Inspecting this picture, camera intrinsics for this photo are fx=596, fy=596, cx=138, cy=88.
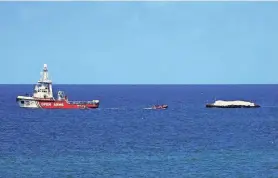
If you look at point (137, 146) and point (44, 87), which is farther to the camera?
point (44, 87)

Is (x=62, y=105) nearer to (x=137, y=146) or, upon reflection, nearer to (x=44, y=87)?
(x=44, y=87)

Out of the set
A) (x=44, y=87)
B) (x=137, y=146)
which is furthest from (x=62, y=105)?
(x=137, y=146)

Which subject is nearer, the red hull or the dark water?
the dark water

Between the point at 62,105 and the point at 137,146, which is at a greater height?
the point at 62,105

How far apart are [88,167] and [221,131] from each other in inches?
1861

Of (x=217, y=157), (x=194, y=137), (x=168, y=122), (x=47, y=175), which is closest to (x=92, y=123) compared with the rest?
(x=168, y=122)

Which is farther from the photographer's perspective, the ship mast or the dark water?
the ship mast

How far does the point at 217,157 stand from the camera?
7425 centimetres

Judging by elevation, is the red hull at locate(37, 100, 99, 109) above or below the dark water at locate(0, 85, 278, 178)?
above

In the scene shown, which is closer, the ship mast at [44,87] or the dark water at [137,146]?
the dark water at [137,146]

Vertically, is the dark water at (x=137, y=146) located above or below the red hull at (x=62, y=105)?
below

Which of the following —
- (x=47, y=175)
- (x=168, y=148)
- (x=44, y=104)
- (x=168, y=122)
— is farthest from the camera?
(x=44, y=104)

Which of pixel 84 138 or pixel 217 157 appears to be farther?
pixel 84 138

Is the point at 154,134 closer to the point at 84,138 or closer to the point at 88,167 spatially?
the point at 84,138
